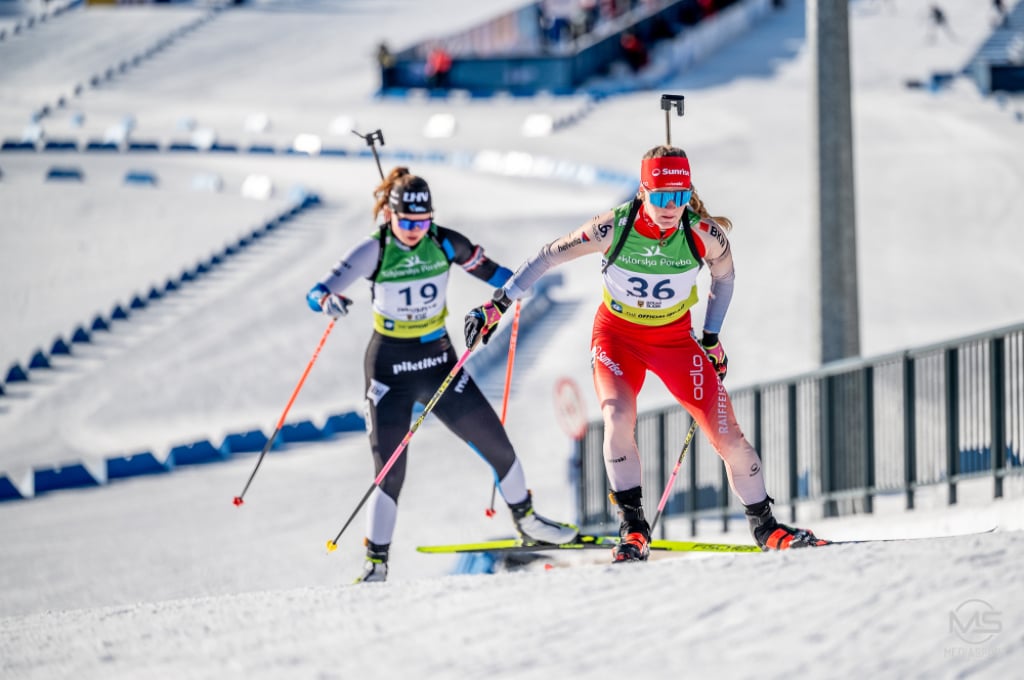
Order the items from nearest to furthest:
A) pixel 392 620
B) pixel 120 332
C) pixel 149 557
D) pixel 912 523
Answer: pixel 392 620 → pixel 912 523 → pixel 149 557 → pixel 120 332

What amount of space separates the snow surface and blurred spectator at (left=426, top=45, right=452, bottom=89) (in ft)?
3.13

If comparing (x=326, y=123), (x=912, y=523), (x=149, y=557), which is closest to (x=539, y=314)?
(x=149, y=557)

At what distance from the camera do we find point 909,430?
33.1 ft

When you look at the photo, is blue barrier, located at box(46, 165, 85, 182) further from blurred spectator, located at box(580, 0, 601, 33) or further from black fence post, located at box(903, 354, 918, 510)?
black fence post, located at box(903, 354, 918, 510)

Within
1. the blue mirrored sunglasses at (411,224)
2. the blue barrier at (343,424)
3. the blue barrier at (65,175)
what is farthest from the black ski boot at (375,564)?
the blue barrier at (65,175)

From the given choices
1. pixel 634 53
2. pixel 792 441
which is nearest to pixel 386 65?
pixel 634 53

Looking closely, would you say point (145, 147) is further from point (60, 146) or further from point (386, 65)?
point (386, 65)

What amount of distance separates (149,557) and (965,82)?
25.6 metres

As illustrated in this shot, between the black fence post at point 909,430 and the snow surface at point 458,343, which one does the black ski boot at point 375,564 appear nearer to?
the snow surface at point 458,343

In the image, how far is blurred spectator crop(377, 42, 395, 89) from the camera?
38688 mm

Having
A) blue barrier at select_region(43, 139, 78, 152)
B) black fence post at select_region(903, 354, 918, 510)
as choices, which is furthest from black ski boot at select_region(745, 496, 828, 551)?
blue barrier at select_region(43, 139, 78, 152)

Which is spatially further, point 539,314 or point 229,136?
point 229,136

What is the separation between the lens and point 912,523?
9.73 metres

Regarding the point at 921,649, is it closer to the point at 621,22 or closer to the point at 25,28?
the point at 621,22
